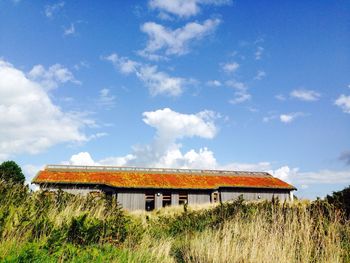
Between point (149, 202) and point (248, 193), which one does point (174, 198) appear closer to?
point (149, 202)

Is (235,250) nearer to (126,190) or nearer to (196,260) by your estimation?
(196,260)

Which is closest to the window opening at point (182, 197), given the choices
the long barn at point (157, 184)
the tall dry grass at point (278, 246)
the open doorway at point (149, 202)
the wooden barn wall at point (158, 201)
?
the long barn at point (157, 184)

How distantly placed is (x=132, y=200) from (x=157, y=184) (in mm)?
2760

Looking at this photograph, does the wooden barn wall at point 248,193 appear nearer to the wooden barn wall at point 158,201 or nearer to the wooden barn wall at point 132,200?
the wooden barn wall at point 158,201

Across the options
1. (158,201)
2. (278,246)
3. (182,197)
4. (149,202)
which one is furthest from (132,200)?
(278,246)

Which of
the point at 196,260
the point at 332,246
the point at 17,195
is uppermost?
the point at 17,195

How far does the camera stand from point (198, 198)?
31.1 metres

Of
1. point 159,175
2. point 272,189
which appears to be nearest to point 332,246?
point 159,175

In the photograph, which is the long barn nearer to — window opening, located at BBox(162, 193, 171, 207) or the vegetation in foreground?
window opening, located at BBox(162, 193, 171, 207)

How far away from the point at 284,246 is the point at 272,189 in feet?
96.1

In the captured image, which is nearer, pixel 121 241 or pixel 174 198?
pixel 121 241

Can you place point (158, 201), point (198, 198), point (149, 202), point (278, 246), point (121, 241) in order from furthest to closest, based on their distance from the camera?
1. point (198, 198)
2. point (149, 202)
3. point (158, 201)
4. point (121, 241)
5. point (278, 246)

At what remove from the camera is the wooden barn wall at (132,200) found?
2873cm

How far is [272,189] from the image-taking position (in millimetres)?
34281
